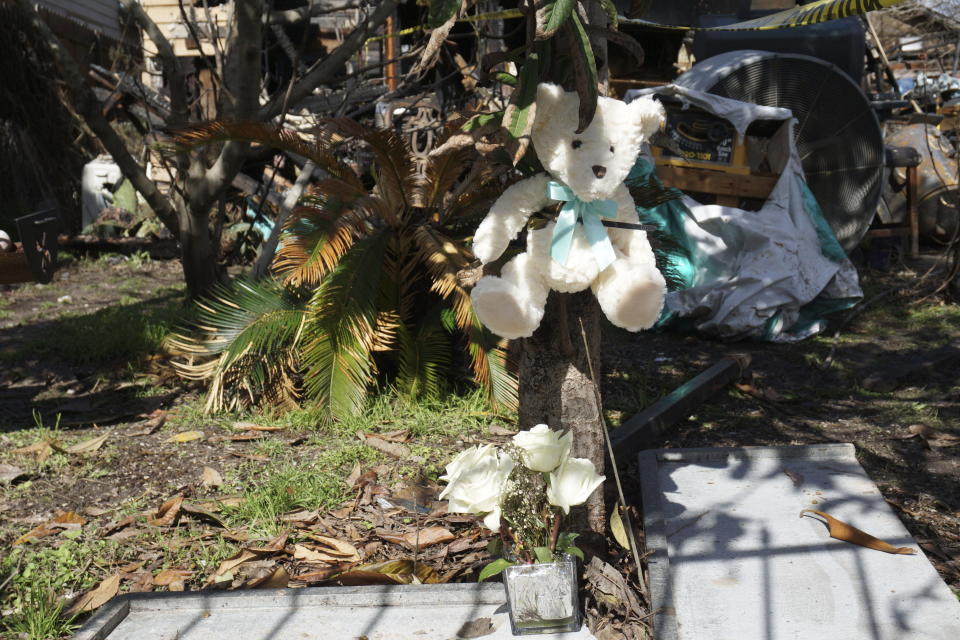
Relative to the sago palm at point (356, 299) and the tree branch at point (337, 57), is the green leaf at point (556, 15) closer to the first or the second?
the sago palm at point (356, 299)

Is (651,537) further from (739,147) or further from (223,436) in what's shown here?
(739,147)

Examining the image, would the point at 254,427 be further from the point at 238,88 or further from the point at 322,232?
the point at 238,88

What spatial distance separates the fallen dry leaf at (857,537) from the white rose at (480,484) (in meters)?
1.27

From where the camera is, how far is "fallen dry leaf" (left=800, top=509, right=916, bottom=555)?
2955mm

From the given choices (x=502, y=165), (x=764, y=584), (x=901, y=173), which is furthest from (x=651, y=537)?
(x=901, y=173)

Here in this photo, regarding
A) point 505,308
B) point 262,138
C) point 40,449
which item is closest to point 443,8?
point 505,308

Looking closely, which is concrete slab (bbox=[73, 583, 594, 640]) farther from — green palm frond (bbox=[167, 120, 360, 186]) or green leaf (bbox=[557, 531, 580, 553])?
green palm frond (bbox=[167, 120, 360, 186])

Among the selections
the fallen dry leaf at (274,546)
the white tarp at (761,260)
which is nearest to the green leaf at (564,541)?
the fallen dry leaf at (274,546)

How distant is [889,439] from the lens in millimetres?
4379

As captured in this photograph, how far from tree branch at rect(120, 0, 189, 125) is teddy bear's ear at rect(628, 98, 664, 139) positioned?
4.07 metres

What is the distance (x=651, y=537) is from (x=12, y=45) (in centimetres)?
1033

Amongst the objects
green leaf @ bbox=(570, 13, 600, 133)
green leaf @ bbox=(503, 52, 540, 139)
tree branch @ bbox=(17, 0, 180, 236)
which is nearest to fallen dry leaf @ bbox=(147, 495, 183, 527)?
green leaf @ bbox=(503, 52, 540, 139)

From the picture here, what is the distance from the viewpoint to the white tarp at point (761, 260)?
21.5ft

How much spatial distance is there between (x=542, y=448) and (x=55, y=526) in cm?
218
